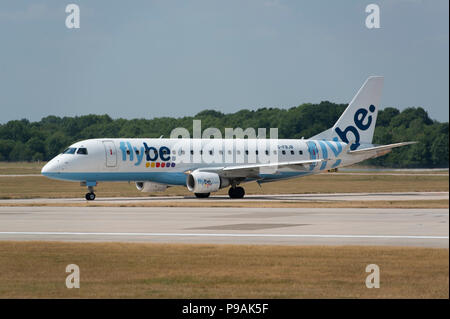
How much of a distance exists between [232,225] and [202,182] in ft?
75.9

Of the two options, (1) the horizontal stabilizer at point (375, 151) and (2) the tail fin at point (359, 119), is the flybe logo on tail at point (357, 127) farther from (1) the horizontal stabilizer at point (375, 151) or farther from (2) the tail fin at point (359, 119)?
(1) the horizontal stabilizer at point (375, 151)

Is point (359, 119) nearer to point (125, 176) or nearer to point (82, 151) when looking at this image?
point (125, 176)

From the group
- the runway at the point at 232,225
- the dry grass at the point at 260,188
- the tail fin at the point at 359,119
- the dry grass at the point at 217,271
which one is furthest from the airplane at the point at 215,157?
the dry grass at the point at 217,271

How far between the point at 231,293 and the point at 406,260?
6571 mm

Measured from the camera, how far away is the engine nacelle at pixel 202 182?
5584cm

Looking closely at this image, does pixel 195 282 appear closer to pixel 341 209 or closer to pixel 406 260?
pixel 406 260

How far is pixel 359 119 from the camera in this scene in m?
67.6

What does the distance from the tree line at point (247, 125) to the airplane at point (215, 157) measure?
17.8ft

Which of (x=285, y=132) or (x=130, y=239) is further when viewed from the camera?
(x=285, y=132)

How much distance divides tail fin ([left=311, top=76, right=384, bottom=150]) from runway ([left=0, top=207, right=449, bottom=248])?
2505 centimetres

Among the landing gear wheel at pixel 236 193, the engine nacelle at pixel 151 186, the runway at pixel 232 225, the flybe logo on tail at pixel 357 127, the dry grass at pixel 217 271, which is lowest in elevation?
the dry grass at pixel 217 271

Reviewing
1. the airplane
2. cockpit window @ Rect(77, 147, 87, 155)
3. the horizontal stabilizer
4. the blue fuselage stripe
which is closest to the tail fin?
the airplane
